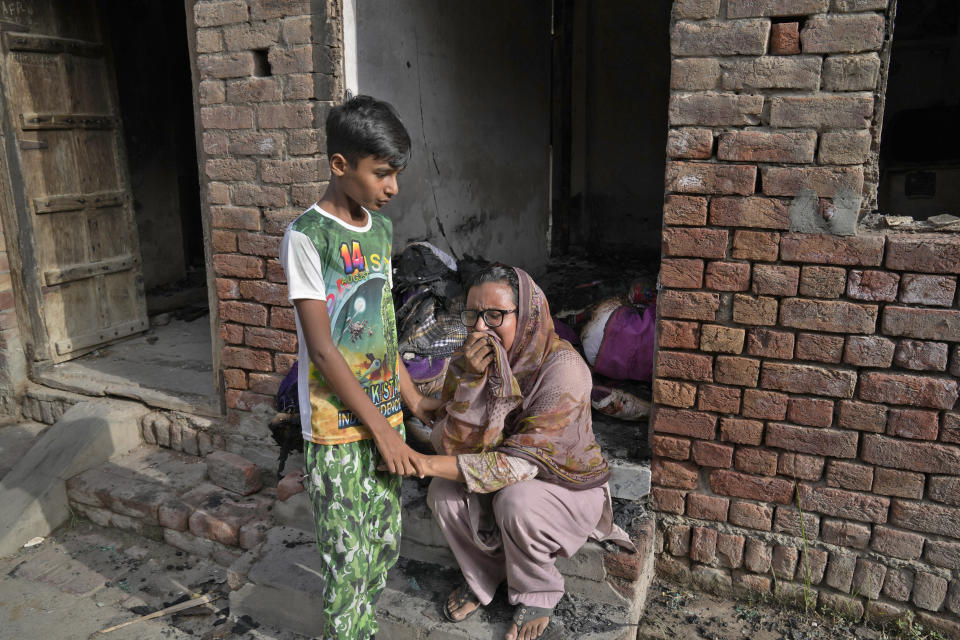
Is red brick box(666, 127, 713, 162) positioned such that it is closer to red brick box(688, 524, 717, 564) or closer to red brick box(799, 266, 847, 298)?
red brick box(799, 266, 847, 298)

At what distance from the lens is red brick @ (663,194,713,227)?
258 centimetres

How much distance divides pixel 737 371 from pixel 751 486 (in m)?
0.48

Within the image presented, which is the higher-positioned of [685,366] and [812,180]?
[812,180]

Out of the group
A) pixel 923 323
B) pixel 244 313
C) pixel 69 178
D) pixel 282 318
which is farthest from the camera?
pixel 69 178

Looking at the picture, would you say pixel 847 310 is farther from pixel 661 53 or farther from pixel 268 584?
pixel 661 53

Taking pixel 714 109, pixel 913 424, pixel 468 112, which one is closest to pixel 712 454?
pixel 913 424

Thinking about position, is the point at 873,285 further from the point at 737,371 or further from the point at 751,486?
the point at 751,486

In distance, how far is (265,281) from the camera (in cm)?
347

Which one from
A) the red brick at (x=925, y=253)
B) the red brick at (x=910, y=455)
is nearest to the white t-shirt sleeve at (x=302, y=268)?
the red brick at (x=925, y=253)

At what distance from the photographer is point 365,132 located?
1879 millimetres

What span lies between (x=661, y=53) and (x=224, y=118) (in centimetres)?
477

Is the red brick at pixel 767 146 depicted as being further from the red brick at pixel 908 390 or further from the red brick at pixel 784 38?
the red brick at pixel 908 390

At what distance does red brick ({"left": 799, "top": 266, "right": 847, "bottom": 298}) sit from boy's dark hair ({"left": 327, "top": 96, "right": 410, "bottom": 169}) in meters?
1.55

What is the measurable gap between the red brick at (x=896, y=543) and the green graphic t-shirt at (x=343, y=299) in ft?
6.33
